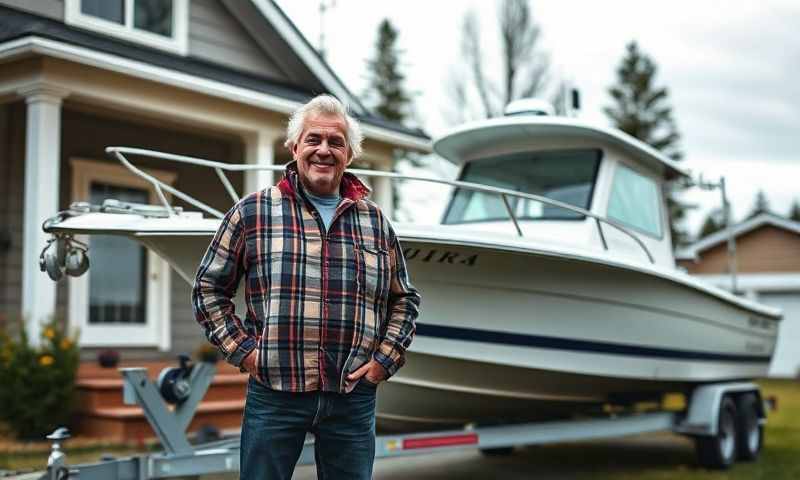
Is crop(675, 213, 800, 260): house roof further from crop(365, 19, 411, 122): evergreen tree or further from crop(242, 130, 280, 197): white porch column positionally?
crop(242, 130, 280, 197): white porch column

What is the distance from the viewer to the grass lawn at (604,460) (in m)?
7.16

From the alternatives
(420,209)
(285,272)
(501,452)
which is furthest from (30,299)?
(420,209)

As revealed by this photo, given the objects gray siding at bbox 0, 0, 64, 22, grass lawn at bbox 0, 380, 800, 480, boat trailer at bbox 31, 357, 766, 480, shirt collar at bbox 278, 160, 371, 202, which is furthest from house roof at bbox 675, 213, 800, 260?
shirt collar at bbox 278, 160, 371, 202

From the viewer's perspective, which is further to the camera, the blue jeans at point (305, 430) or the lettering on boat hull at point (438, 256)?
the lettering on boat hull at point (438, 256)

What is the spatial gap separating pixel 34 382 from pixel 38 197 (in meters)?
1.58

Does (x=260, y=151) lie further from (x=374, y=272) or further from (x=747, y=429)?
(x=374, y=272)

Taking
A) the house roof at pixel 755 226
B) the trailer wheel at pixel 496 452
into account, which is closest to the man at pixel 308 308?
the trailer wheel at pixel 496 452

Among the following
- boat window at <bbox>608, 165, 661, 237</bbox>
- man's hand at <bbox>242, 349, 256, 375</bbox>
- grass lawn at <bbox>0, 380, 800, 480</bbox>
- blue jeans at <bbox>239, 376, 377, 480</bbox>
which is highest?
boat window at <bbox>608, 165, 661, 237</bbox>

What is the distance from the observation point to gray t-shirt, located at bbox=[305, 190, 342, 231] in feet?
9.57

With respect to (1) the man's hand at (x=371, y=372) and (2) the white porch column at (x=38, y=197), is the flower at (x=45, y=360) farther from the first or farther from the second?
(1) the man's hand at (x=371, y=372)

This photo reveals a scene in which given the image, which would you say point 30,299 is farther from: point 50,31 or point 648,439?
point 648,439

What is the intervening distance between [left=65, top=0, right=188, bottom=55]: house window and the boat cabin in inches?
158

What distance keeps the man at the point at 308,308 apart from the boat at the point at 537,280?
1.57 metres

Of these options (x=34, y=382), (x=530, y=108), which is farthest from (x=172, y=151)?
(x=530, y=108)
